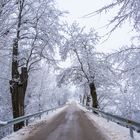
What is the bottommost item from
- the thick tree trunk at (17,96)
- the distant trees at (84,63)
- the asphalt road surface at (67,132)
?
the asphalt road surface at (67,132)

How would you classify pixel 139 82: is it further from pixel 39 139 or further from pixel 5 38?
pixel 5 38

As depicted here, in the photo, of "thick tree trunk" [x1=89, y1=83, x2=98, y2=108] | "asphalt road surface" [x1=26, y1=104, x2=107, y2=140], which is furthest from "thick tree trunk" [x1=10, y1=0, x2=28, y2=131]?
"thick tree trunk" [x1=89, y1=83, x2=98, y2=108]

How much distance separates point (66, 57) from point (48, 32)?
2000cm

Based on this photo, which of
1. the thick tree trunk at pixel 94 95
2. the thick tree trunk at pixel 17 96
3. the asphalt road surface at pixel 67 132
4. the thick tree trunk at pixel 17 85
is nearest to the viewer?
the asphalt road surface at pixel 67 132

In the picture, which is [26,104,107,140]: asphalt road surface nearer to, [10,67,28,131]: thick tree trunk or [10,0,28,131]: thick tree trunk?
[10,67,28,131]: thick tree trunk

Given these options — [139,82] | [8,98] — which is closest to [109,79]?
[8,98]

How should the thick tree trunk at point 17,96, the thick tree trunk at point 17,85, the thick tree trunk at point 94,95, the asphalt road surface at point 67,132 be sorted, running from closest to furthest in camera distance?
the asphalt road surface at point 67,132, the thick tree trunk at point 17,85, the thick tree trunk at point 17,96, the thick tree trunk at point 94,95

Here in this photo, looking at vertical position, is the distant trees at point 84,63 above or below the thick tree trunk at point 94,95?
above

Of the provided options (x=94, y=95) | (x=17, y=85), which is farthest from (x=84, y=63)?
(x=17, y=85)

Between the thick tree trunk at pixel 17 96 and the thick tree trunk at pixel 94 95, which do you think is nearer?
the thick tree trunk at pixel 17 96

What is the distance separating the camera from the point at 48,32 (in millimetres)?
20047

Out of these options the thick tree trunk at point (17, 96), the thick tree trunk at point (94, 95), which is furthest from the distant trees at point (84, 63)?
the thick tree trunk at point (17, 96)

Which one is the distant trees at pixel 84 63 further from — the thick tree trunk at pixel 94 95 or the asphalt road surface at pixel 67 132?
the asphalt road surface at pixel 67 132

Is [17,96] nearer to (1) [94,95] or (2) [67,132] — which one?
(2) [67,132]
